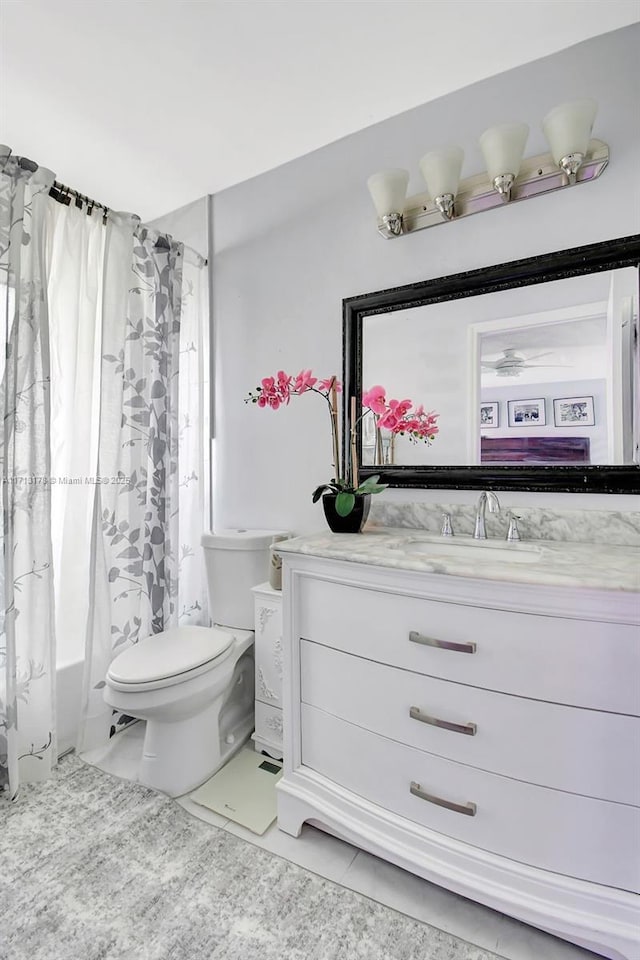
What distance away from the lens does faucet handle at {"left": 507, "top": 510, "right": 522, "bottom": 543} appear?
4.92 ft

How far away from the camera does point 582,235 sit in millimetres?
1469

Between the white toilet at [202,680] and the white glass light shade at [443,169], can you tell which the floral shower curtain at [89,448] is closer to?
the white toilet at [202,680]

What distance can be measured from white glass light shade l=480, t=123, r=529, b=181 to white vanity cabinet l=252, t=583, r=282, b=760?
5.45 ft

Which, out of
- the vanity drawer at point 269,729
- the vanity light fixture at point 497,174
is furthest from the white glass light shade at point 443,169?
the vanity drawer at point 269,729

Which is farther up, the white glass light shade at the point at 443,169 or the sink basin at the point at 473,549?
the white glass light shade at the point at 443,169

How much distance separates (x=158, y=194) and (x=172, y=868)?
2.79 m

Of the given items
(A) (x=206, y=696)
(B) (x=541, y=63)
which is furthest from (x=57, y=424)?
(B) (x=541, y=63)

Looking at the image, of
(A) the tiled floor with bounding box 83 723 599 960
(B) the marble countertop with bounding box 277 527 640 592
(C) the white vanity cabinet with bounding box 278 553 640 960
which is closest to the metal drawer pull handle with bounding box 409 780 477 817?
(C) the white vanity cabinet with bounding box 278 553 640 960

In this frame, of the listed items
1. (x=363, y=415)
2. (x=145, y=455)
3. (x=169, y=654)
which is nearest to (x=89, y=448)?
(x=145, y=455)

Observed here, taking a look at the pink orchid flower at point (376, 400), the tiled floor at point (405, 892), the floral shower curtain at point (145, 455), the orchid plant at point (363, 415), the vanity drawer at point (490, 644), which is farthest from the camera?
the floral shower curtain at point (145, 455)

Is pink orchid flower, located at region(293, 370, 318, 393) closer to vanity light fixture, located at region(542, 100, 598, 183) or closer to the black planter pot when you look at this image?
the black planter pot

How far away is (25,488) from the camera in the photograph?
5.41 ft

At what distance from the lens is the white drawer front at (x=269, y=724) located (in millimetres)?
1791

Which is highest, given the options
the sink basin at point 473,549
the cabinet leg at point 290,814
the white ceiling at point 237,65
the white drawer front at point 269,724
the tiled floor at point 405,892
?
the white ceiling at point 237,65
